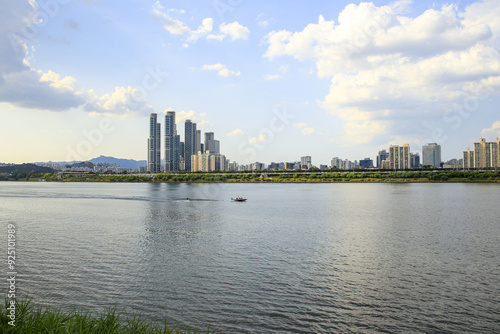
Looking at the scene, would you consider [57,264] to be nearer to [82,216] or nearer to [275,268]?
[275,268]

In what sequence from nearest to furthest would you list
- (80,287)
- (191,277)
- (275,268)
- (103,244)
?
1. (80,287)
2. (191,277)
3. (275,268)
4. (103,244)

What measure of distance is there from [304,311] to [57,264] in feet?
60.8

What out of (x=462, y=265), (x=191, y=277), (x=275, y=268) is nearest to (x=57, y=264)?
(x=191, y=277)

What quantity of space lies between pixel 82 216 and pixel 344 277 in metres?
45.1

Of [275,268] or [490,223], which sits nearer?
[275,268]

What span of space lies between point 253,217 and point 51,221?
28.4 m

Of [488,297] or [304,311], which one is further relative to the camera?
[488,297]

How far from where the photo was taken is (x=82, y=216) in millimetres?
53562

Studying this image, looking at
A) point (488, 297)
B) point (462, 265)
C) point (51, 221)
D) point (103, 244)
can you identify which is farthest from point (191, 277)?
point (51, 221)

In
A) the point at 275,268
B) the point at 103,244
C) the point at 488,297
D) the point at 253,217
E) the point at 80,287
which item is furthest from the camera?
the point at 253,217

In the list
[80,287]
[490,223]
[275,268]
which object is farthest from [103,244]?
[490,223]

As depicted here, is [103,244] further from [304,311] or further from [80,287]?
[304,311]

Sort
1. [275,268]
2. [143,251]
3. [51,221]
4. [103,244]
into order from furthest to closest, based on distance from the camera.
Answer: [51,221]
[103,244]
[143,251]
[275,268]

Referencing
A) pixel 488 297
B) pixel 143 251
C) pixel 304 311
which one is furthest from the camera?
pixel 143 251
